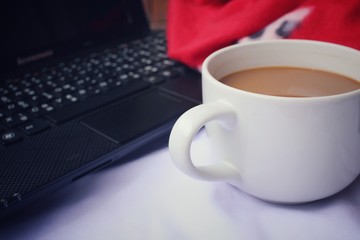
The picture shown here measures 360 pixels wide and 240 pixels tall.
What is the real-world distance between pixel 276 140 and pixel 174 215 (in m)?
0.08

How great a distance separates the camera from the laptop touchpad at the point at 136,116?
0.82 ft

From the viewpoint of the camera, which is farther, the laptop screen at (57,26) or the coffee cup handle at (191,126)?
the laptop screen at (57,26)

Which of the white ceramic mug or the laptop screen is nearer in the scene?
the white ceramic mug

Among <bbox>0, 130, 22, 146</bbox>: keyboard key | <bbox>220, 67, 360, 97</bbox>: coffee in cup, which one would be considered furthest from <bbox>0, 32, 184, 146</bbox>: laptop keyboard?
<bbox>220, 67, 360, 97</bbox>: coffee in cup

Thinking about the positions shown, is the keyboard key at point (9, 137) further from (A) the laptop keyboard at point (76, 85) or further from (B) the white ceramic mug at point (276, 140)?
(B) the white ceramic mug at point (276, 140)

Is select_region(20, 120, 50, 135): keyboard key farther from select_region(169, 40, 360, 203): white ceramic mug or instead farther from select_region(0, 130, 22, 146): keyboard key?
select_region(169, 40, 360, 203): white ceramic mug

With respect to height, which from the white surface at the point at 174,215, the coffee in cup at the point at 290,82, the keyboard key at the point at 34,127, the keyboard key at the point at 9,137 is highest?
the coffee in cup at the point at 290,82

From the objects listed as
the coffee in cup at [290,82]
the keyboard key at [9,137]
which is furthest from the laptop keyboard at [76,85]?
the coffee in cup at [290,82]

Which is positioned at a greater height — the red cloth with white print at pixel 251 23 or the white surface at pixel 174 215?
the red cloth with white print at pixel 251 23

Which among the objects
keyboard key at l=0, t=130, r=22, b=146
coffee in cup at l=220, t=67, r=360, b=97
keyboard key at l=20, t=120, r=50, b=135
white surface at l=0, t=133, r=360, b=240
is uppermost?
coffee in cup at l=220, t=67, r=360, b=97

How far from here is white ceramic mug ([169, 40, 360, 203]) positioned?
17cm

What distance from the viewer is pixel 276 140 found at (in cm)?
18

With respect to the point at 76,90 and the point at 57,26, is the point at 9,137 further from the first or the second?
the point at 57,26

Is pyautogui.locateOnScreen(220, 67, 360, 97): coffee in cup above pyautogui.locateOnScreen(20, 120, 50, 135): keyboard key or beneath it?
above
